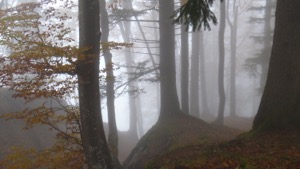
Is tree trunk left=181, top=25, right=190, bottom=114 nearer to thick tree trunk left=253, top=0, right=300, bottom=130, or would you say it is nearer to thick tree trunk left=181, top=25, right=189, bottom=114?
thick tree trunk left=181, top=25, right=189, bottom=114

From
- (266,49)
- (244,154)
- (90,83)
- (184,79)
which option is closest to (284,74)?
(244,154)

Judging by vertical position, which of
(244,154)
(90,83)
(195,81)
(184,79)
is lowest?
(195,81)

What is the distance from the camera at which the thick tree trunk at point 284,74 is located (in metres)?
8.08

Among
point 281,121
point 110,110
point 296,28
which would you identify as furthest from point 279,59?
point 110,110

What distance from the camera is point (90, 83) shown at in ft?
28.0

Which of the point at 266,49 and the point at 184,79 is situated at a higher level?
the point at 266,49

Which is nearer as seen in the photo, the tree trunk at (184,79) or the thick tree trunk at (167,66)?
the thick tree trunk at (167,66)

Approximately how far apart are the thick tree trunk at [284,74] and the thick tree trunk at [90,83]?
14.4ft

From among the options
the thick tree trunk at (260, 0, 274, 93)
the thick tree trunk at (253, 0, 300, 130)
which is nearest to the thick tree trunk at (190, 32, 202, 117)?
the thick tree trunk at (260, 0, 274, 93)

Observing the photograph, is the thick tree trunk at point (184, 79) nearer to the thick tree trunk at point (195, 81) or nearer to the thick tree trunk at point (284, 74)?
the thick tree trunk at point (195, 81)

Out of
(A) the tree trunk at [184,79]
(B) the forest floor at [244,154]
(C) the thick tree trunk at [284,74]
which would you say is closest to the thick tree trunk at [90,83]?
(B) the forest floor at [244,154]

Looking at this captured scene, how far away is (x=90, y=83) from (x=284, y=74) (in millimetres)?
4964

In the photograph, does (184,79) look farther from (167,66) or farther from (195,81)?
(195,81)

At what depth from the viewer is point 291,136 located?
7871 millimetres
